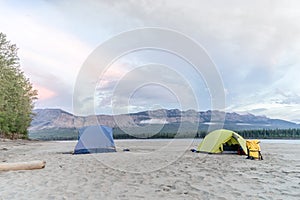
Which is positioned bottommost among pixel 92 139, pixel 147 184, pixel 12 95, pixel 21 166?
pixel 147 184

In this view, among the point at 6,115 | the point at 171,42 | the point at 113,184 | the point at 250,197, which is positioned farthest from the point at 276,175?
the point at 6,115

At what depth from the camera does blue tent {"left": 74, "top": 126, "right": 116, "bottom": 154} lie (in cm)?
1628

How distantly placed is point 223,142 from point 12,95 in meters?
29.7

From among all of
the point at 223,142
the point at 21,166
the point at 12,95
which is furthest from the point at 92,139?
the point at 12,95

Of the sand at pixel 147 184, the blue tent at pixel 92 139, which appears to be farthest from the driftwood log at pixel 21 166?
the blue tent at pixel 92 139

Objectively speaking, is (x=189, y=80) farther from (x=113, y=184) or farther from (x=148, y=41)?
(x=113, y=184)

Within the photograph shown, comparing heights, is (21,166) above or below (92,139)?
below

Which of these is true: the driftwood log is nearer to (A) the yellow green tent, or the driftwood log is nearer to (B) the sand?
(B) the sand

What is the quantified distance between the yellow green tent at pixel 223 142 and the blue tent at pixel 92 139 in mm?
6087

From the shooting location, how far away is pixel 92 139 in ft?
54.2

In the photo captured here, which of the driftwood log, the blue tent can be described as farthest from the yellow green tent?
the driftwood log

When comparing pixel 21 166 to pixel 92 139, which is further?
pixel 92 139

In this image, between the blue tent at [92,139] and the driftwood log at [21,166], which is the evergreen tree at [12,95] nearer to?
the blue tent at [92,139]

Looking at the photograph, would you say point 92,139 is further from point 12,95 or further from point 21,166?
point 12,95
